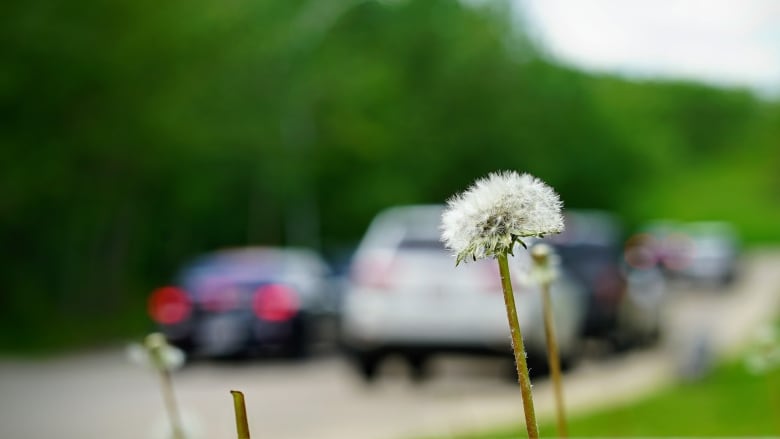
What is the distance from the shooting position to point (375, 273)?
47.6 feet

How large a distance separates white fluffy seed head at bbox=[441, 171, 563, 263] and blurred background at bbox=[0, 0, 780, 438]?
18129 mm

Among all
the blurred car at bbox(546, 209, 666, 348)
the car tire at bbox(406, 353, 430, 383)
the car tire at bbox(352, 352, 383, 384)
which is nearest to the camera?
the car tire at bbox(406, 353, 430, 383)

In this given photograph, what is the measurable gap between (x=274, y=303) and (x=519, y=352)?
1674 centimetres

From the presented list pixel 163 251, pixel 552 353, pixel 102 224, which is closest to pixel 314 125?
pixel 163 251

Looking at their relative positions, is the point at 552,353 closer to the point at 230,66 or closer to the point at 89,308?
the point at 89,308

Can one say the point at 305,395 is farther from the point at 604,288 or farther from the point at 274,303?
the point at 604,288

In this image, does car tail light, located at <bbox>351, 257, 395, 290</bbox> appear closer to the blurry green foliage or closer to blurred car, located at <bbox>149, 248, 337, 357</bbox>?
blurred car, located at <bbox>149, 248, 337, 357</bbox>

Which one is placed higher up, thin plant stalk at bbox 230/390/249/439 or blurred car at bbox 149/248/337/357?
blurred car at bbox 149/248/337/357

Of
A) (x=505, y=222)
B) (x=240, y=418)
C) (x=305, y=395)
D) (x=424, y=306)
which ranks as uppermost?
(x=424, y=306)

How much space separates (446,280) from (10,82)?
12.8 m

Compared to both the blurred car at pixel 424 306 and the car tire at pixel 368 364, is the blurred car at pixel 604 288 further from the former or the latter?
the car tire at pixel 368 364

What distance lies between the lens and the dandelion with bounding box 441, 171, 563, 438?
181 centimetres

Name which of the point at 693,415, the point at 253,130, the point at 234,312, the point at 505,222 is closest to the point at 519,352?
the point at 505,222

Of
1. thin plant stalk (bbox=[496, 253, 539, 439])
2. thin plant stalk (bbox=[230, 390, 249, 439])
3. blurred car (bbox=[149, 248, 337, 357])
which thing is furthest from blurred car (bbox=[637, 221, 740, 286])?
thin plant stalk (bbox=[230, 390, 249, 439])
